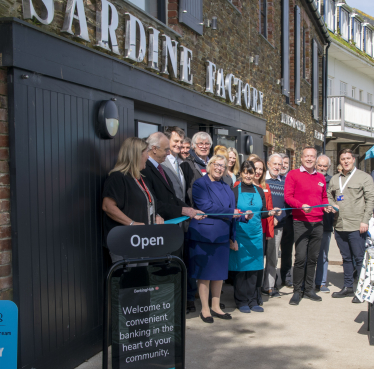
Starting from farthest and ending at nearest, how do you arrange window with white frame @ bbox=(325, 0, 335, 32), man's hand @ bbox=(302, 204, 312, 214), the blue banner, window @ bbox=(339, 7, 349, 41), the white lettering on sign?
window @ bbox=(339, 7, 349, 41) < window with white frame @ bbox=(325, 0, 335, 32) < man's hand @ bbox=(302, 204, 312, 214) < the white lettering on sign < the blue banner

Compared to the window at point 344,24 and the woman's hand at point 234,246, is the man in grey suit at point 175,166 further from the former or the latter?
the window at point 344,24

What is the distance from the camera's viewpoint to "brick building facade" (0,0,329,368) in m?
3.24

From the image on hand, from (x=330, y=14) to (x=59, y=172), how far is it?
2223 centimetres

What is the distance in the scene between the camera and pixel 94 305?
4.23 metres

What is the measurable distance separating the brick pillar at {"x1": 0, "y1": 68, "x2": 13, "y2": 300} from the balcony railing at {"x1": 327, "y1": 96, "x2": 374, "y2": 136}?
18445 mm

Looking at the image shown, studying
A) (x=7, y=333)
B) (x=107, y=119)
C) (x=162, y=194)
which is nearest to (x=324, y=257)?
(x=162, y=194)

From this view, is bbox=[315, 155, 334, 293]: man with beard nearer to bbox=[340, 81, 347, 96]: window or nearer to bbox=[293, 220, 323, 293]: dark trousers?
bbox=[293, 220, 323, 293]: dark trousers

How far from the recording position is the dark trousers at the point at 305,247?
5.91m

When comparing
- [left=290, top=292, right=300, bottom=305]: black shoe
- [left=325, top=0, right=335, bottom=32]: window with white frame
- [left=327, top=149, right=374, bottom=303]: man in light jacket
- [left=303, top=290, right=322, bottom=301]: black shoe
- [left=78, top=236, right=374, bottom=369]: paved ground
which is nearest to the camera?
[left=78, top=236, right=374, bottom=369]: paved ground

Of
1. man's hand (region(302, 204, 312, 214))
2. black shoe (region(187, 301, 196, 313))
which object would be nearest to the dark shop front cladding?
black shoe (region(187, 301, 196, 313))

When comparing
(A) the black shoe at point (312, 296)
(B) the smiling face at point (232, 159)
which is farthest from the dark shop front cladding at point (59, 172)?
(A) the black shoe at point (312, 296)

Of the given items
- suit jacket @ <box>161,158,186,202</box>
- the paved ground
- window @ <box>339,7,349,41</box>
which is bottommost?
the paved ground

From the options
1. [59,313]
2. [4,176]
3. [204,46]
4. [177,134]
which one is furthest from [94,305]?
[204,46]

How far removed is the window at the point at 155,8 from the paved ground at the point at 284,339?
3791mm
